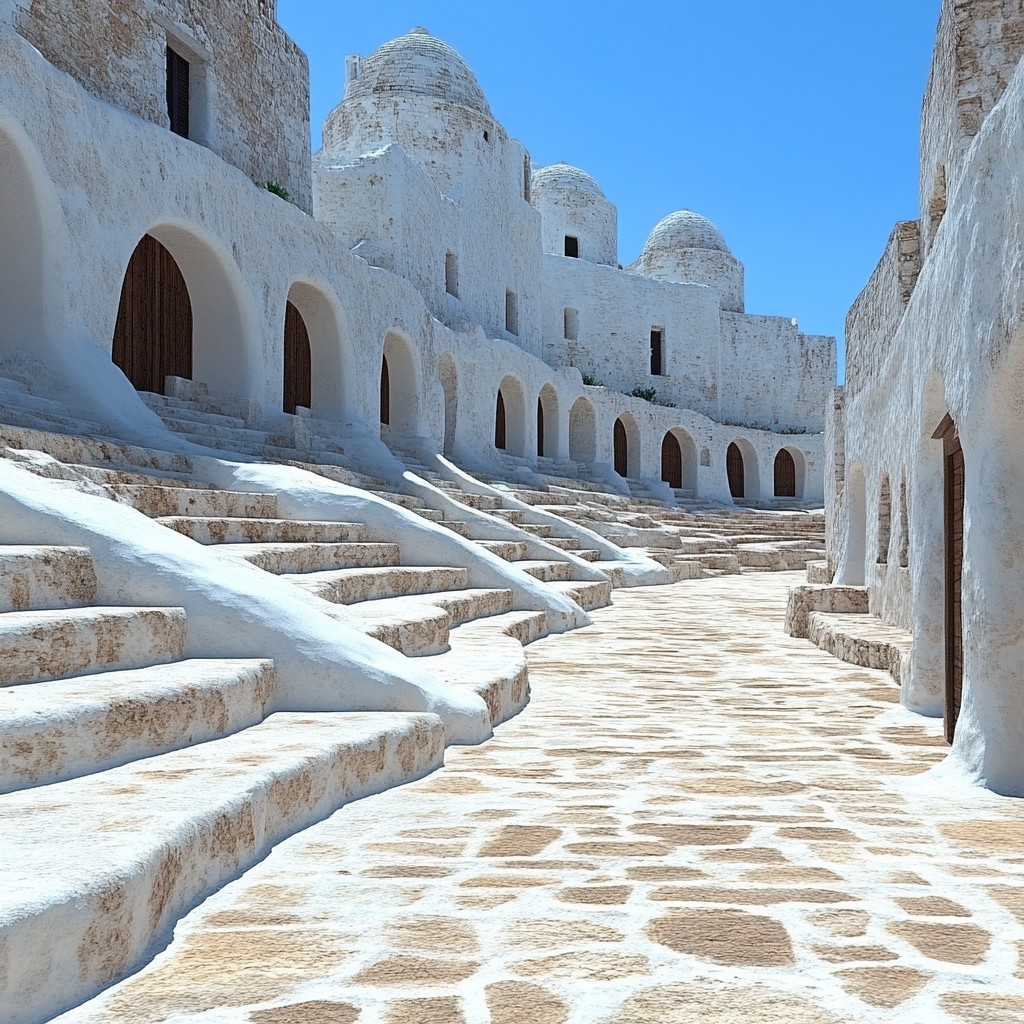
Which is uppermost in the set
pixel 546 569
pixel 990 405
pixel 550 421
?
pixel 550 421

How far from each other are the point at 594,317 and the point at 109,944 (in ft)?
100

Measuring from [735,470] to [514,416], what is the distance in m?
12.7

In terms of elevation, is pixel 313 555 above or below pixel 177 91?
below

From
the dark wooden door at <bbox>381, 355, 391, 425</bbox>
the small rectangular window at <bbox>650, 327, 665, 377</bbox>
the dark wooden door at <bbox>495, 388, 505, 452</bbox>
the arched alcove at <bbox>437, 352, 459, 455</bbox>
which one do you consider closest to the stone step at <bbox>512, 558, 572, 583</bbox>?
the dark wooden door at <bbox>381, 355, 391, 425</bbox>

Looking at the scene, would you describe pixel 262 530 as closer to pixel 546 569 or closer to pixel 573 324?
pixel 546 569

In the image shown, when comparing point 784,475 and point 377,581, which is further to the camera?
point 784,475

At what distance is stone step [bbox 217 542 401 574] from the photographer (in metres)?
6.75

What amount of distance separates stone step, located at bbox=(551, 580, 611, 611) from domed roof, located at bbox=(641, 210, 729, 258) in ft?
85.6

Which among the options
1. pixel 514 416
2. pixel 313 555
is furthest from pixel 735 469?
pixel 313 555

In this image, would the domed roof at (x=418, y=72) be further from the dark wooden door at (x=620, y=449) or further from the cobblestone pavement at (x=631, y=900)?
the cobblestone pavement at (x=631, y=900)

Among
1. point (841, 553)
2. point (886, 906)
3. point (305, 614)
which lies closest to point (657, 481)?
point (841, 553)

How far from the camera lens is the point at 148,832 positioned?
2697 millimetres

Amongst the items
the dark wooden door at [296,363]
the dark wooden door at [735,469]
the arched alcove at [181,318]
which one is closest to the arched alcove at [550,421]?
the dark wooden door at [735,469]

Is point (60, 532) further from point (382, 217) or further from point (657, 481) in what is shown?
point (657, 481)
